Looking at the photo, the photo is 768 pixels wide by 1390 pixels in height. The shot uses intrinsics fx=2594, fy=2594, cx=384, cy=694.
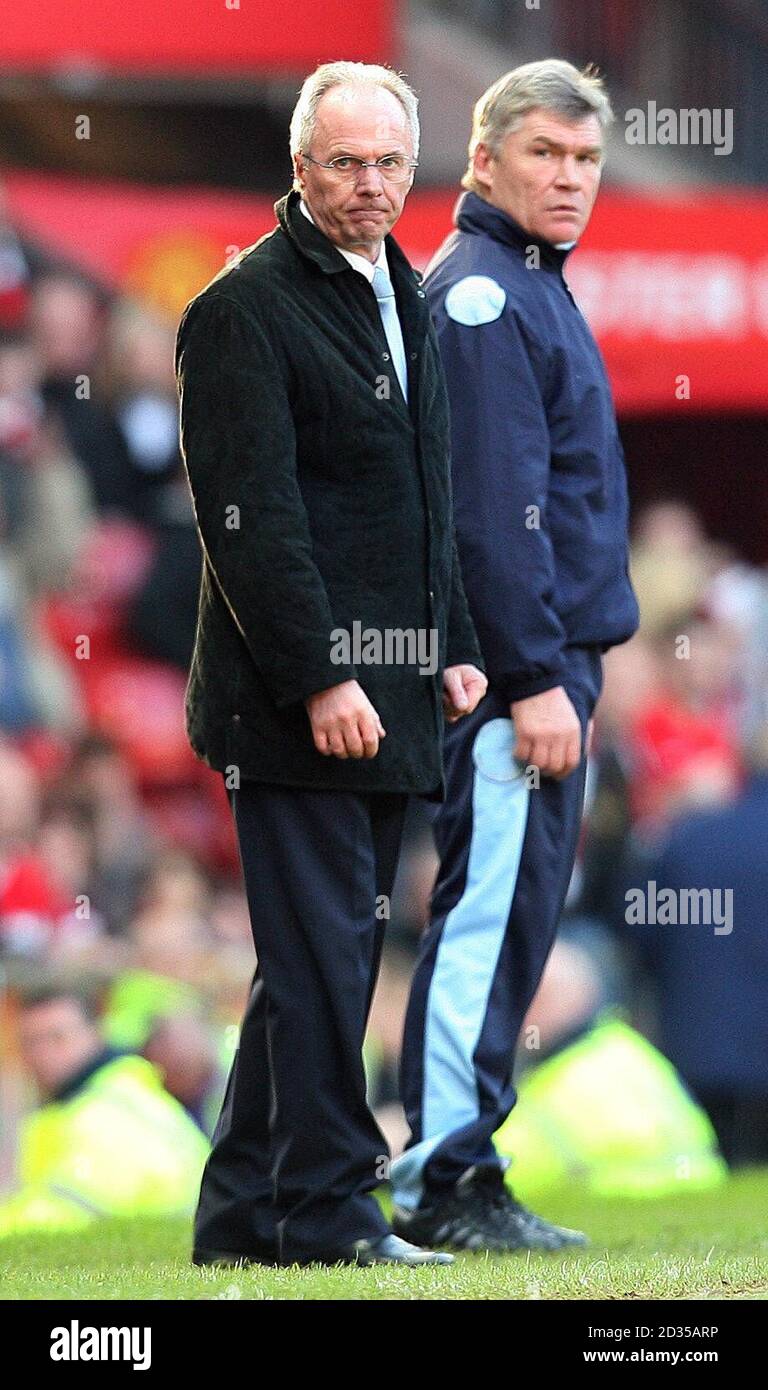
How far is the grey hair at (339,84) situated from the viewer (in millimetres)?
4367

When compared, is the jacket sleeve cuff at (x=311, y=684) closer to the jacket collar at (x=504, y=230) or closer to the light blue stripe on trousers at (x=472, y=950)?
the light blue stripe on trousers at (x=472, y=950)

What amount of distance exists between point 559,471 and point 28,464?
5861 mm

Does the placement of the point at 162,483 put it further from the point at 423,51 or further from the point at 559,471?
the point at 559,471

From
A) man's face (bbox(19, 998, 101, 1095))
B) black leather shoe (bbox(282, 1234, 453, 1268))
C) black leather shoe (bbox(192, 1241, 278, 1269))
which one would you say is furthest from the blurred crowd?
black leather shoe (bbox(282, 1234, 453, 1268))

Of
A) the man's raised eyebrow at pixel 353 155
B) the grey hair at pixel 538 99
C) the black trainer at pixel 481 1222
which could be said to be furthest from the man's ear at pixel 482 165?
the black trainer at pixel 481 1222

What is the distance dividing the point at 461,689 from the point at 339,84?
3.48 feet

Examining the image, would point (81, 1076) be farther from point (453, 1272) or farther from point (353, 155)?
point (353, 155)

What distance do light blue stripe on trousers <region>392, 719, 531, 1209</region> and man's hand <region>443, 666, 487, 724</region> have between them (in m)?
0.29

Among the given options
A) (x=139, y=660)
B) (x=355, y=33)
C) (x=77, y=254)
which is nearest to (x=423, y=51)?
(x=355, y=33)

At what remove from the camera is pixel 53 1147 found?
6.81m
